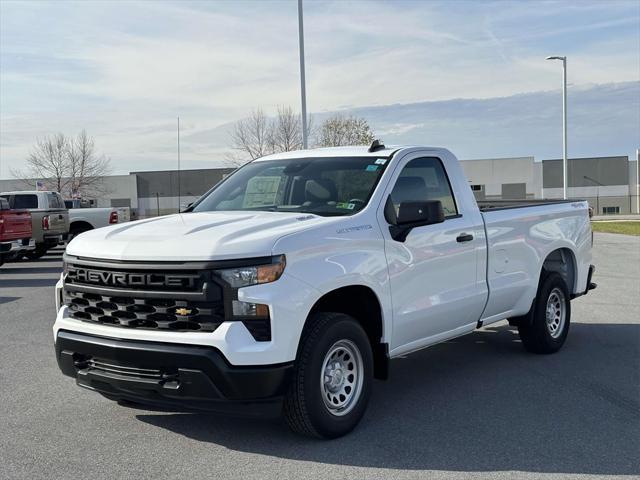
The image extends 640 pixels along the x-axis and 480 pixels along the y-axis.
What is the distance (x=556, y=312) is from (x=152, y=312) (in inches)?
191

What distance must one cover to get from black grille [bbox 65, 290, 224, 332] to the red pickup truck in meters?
13.9

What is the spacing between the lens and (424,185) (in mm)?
6207

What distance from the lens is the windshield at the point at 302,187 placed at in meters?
5.67

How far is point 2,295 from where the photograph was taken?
13.4m

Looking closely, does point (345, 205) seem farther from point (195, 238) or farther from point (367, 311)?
point (195, 238)

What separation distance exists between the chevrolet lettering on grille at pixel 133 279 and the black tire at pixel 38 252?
18118 mm

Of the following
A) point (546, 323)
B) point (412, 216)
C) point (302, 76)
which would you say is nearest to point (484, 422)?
point (412, 216)

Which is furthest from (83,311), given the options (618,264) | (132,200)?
(132,200)

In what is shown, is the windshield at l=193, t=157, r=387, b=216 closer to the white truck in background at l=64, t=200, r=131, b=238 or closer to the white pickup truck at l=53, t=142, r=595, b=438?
the white pickup truck at l=53, t=142, r=595, b=438

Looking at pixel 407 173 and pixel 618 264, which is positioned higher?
pixel 407 173

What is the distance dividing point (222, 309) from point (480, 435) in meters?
2.06

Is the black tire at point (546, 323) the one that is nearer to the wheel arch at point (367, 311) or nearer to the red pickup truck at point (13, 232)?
the wheel arch at point (367, 311)

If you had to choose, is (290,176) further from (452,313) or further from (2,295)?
(2,295)

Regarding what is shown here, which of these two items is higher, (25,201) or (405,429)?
(25,201)
